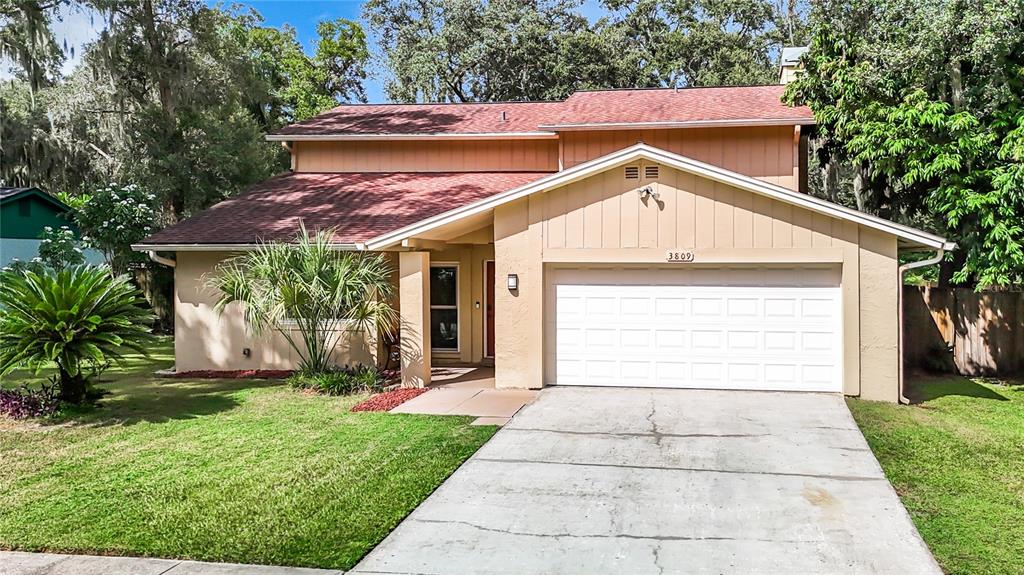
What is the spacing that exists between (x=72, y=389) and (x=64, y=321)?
52.8 inches

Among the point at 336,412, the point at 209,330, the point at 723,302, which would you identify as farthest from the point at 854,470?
the point at 209,330

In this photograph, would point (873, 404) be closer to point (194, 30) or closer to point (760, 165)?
point (760, 165)

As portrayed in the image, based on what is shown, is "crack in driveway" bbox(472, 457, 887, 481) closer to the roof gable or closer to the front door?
the roof gable

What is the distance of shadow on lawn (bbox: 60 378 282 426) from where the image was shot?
970 centimetres

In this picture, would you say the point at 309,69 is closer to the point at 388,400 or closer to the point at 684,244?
the point at 388,400

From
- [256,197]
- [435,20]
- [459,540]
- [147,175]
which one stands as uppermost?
[435,20]

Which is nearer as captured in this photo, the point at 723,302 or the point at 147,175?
the point at 723,302

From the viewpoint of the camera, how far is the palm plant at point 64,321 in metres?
9.08

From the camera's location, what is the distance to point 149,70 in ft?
71.4

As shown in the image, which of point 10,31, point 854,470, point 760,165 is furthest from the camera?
point 10,31

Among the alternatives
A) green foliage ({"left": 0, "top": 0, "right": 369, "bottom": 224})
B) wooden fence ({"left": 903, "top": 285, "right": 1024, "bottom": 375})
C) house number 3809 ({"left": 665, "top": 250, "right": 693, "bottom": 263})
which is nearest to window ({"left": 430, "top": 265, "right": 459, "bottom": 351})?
house number 3809 ({"left": 665, "top": 250, "right": 693, "bottom": 263})

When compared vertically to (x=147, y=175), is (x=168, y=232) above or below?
below

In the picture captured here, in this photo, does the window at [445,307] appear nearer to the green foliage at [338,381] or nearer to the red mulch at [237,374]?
the green foliage at [338,381]

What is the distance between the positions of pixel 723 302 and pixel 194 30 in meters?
18.1
